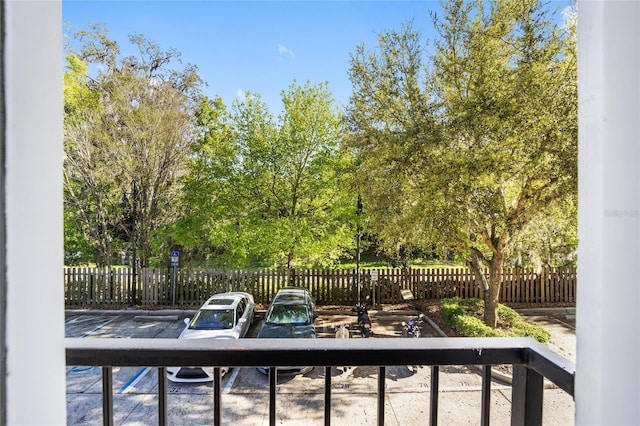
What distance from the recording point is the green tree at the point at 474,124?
14.0 feet

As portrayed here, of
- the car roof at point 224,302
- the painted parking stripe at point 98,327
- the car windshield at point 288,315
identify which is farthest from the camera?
the painted parking stripe at point 98,327

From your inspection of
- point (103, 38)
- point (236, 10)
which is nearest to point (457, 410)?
point (236, 10)

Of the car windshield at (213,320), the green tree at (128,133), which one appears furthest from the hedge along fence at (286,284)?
the car windshield at (213,320)

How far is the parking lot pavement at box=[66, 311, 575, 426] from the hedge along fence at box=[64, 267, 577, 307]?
3.12 meters

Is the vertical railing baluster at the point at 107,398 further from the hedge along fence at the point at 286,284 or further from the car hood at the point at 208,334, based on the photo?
the hedge along fence at the point at 286,284

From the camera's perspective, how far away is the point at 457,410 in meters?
3.25

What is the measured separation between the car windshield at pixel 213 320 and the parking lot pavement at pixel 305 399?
2.20ft

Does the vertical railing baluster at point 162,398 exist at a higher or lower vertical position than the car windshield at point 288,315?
higher

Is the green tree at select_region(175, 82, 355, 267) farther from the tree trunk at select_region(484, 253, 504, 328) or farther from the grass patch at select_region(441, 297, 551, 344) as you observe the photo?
the tree trunk at select_region(484, 253, 504, 328)

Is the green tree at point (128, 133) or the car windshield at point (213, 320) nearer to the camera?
the car windshield at point (213, 320)
